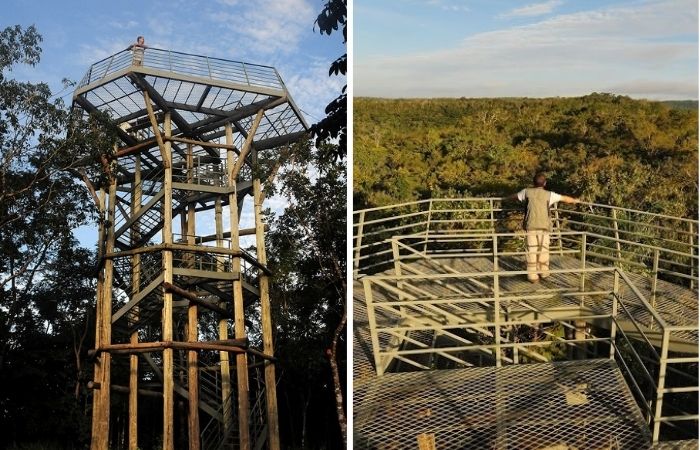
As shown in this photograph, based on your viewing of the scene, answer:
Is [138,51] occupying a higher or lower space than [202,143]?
higher

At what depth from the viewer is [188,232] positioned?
15.9 meters

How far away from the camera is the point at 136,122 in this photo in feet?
51.4

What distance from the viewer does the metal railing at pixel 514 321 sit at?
17.7ft

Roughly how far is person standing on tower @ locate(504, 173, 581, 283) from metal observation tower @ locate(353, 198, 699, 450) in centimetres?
8

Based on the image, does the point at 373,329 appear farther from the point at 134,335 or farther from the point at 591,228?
the point at 134,335

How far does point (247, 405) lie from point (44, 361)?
5.90m

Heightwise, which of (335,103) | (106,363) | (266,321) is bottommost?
(106,363)

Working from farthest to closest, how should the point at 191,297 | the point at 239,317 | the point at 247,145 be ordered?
1. the point at 247,145
2. the point at 239,317
3. the point at 191,297

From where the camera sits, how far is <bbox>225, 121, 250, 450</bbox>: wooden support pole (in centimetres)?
1352

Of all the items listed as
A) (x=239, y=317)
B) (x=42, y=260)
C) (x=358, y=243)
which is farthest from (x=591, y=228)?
(x=42, y=260)

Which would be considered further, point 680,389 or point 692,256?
point 692,256

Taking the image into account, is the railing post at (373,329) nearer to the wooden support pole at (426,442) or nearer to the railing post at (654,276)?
the wooden support pole at (426,442)

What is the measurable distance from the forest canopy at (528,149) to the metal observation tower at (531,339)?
0.55 ft

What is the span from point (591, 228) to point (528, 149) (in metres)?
0.70
